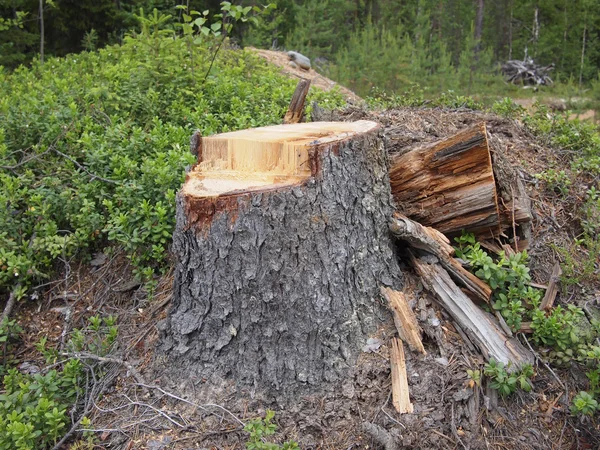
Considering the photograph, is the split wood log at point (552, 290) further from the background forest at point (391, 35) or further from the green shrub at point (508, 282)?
the background forest at point (391, 35)

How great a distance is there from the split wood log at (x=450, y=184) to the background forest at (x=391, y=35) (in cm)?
292

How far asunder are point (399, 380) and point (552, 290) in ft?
3.97

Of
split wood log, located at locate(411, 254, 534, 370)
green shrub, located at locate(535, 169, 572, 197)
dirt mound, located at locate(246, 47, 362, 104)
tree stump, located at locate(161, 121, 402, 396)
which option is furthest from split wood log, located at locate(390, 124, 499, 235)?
dirt mound, located at locate(246, 47, 362, 104)

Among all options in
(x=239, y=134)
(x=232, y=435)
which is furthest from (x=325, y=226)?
(x=232, y=435)

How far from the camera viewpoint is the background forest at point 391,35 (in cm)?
1048

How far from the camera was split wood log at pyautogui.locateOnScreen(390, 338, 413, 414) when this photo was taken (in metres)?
2.35

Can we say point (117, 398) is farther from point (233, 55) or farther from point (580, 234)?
point (233, 55)

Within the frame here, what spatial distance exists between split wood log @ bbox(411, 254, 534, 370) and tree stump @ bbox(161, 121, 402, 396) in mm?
358

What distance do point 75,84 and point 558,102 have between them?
12.2m

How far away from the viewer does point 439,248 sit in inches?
110

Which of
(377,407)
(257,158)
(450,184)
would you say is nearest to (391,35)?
(450,184)

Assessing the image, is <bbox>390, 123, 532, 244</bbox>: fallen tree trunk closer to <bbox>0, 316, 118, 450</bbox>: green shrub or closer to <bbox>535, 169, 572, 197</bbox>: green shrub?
<bbox>535, 169, 572, 197</bbox>: green shrub

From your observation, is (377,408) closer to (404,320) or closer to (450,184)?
(404,320)

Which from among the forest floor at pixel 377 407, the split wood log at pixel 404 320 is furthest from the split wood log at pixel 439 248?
the split wood log at pixel 404 320
